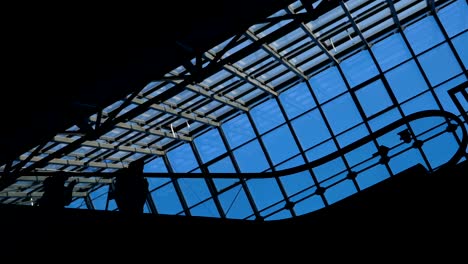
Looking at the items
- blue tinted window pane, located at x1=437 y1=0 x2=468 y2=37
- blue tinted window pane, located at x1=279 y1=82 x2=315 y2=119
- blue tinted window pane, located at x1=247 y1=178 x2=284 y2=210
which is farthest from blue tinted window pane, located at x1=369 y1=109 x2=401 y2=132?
blue tinted window pane, located at x1=247 y1=178 x2=284 y2=210

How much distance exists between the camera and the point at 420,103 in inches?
685

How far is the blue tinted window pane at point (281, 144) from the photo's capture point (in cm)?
1906

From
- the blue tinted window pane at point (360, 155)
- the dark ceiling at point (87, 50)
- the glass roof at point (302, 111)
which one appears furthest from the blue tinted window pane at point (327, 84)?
the dark ceiling at point (87, 50)

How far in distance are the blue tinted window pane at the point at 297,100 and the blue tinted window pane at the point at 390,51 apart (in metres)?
3.18

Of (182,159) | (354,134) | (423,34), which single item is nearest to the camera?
(423,34)

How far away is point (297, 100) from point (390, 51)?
422 centimetres

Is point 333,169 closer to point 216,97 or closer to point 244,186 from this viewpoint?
point 244,186

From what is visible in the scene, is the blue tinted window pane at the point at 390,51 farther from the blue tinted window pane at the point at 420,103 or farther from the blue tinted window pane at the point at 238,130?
the blue tinted window pane at the point at 238,130

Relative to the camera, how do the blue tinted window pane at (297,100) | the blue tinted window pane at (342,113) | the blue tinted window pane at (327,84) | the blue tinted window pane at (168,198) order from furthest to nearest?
the blue tinted window pane at (168,198), the blue tinted window pane at (297,100), the blue tinted window pane at (327,84), the blue tinted window pane at (342,113)

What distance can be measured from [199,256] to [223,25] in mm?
5983

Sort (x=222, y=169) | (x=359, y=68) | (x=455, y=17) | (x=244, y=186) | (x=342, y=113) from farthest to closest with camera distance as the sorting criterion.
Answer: (x=222, y=169)
(x=244, y=186)
(x=359, y=68)
(x=342, y=113)
(x=455, y=17)

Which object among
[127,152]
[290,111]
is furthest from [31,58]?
[127,152]

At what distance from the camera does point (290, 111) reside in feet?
63.7

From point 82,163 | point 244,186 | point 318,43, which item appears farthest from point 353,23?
point 82,163
